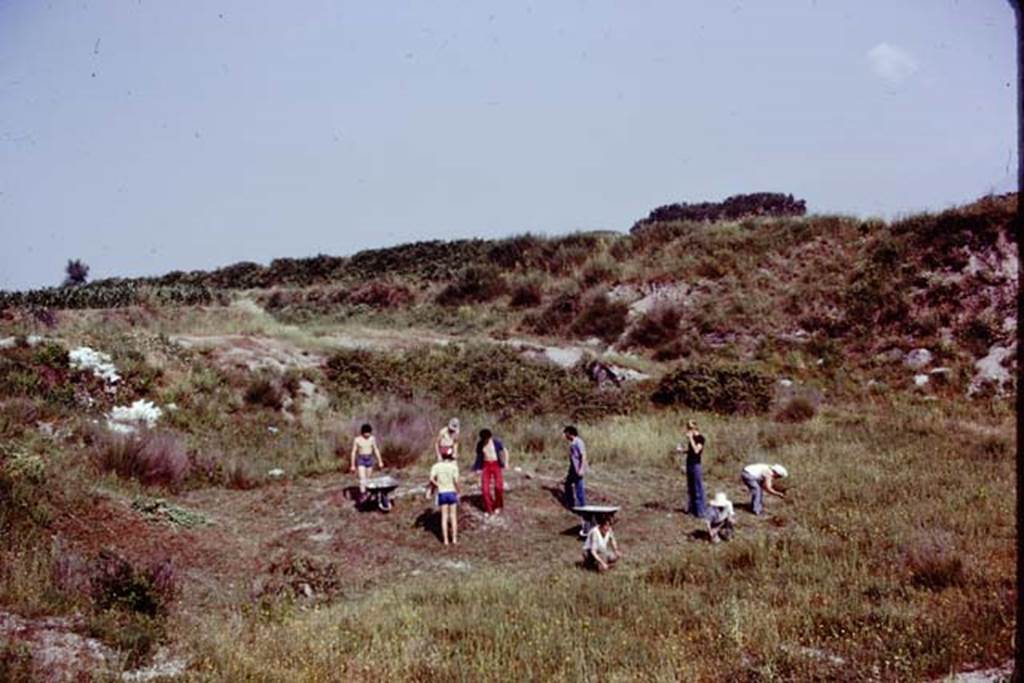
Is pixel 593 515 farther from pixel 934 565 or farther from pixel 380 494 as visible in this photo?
pixel 934 565

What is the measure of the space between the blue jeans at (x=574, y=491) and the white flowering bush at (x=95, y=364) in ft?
39.2

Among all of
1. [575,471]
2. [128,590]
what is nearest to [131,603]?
[128,590]

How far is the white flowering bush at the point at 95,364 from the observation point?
1998 centimetres

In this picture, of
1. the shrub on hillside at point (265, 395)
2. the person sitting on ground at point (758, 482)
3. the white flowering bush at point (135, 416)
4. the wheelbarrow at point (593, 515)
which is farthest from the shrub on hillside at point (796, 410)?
the white flowering bush at point (135, 416)

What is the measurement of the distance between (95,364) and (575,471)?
12904 mm

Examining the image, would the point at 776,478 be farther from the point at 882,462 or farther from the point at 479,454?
the point at 479,454

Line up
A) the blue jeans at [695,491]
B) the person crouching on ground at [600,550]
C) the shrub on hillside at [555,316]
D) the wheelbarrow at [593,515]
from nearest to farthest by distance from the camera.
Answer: the person crouching on ground at [600,550]
the wheelbarrow at [593,515]
the blue jeans at [695,491]
the shrub on hillside at [555,316]

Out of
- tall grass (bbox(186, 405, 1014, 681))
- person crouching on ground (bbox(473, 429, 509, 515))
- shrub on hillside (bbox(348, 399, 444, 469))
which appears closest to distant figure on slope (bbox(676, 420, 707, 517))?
tall grass (bbox(186, 405, 1014, 681))

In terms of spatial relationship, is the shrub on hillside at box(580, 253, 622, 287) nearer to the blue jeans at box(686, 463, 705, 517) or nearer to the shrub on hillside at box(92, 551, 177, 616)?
the blue jeans at box(686, 463, 705, 517)

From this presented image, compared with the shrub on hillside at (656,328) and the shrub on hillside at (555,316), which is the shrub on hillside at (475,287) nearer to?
the shrub on hillside at (555,316)

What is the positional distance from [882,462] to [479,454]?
832 centimetres

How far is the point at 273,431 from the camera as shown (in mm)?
20078

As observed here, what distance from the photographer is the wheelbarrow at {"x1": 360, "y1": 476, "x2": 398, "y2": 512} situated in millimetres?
14109

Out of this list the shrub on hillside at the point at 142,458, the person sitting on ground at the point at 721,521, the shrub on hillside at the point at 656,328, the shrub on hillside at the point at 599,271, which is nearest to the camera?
the person sitting on ground at the point at 721,521
